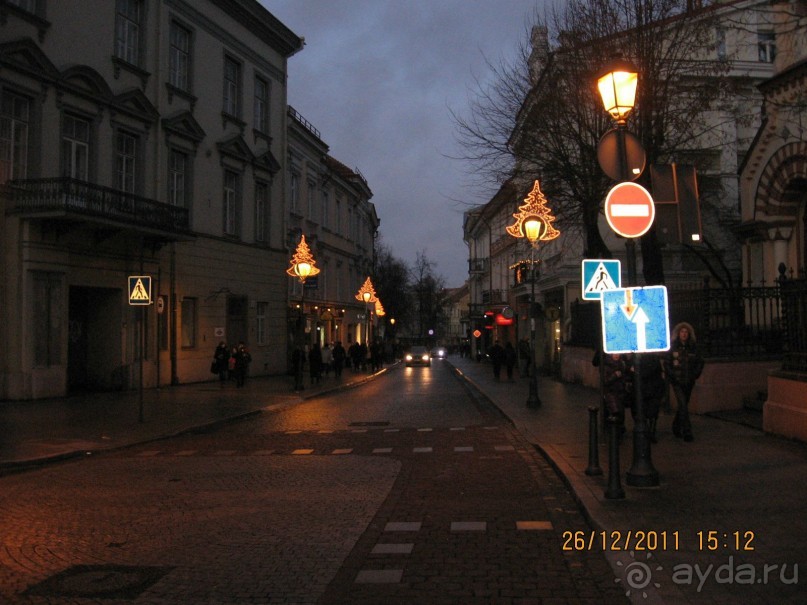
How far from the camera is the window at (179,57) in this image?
90.6 ft

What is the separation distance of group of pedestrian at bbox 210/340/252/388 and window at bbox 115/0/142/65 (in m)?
10.1

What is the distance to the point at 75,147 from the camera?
22344 millimetres

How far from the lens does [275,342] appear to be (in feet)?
118

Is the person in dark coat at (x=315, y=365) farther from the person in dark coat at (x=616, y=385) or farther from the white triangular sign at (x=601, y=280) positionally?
the white triangular sign at (x=601, y=280)

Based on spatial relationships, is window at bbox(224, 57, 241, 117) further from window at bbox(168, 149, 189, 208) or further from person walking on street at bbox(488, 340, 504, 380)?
person walking on street at bbox(488, 340, 504, 380)

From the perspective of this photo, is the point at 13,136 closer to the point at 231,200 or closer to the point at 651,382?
the point at 231,200

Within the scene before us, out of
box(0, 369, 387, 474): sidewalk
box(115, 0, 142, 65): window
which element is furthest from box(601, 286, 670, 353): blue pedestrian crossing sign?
box(115, 0, 142, 65): window

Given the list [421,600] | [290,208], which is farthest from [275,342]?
[421,600]

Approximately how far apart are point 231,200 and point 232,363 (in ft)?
24.8

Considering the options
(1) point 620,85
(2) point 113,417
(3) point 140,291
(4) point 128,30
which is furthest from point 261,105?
(1) point 620,85

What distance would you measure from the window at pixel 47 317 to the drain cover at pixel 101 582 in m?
16.1

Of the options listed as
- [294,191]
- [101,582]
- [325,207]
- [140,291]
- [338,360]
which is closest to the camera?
[101,582]

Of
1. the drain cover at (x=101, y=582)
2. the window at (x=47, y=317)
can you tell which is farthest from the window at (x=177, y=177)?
the drain cover at (x=101, y=582)

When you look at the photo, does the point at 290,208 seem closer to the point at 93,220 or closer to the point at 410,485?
the point at 93,220
